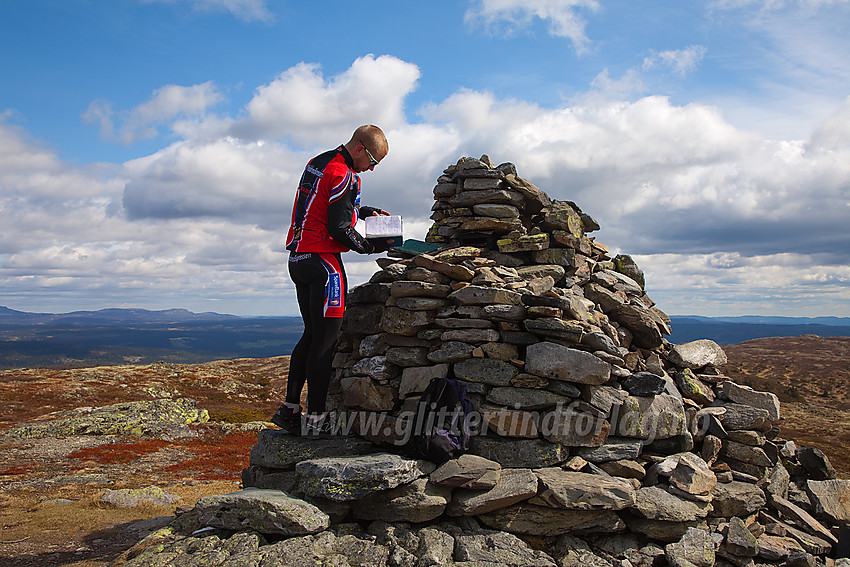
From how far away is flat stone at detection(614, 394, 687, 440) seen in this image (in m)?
8.53

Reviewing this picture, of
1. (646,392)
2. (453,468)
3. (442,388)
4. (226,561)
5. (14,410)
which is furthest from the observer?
(14,410)

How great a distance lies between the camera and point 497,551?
6.90m

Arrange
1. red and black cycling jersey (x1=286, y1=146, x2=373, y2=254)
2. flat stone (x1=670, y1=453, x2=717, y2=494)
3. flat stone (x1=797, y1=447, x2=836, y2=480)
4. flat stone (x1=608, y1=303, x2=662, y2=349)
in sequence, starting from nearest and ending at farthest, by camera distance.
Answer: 1. flat stone (x1=670, y1=453, x2=717, y2=494)
2. red and black cycling jersey (x1=286, y1=146, x2=373, y2=254)
3. flat stone (x1=797, y1=447, x2=836, y2=480)
4. flat stone (x1=608, y1=303, x2=662, y2=349)

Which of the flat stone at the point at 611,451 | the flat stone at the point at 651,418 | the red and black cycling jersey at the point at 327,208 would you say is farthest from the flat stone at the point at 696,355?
the red and black cycling jersey at the point at 327,208

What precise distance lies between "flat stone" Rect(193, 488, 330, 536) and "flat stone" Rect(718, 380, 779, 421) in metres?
7.73

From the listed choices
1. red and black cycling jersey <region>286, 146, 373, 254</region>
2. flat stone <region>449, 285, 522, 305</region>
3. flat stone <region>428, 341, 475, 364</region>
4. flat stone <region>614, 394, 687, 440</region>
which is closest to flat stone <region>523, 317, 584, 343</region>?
flat stone <region>449, 285, 522, 305</region>

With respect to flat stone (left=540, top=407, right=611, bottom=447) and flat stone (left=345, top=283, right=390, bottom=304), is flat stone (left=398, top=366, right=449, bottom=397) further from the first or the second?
flat stone (left=540, top=407, right=611, bottom=447)

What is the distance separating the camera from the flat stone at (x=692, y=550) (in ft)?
23.6

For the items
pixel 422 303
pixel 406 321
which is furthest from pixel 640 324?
pixel 406 321

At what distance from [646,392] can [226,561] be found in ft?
21.9

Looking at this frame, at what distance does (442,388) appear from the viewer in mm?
8203

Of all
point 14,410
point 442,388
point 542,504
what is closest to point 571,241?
point 442,388

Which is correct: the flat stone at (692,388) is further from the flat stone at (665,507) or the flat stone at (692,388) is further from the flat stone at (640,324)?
Result: the flat stone at (665,507)

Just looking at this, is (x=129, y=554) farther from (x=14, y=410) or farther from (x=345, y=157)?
(x=14, y=410)
